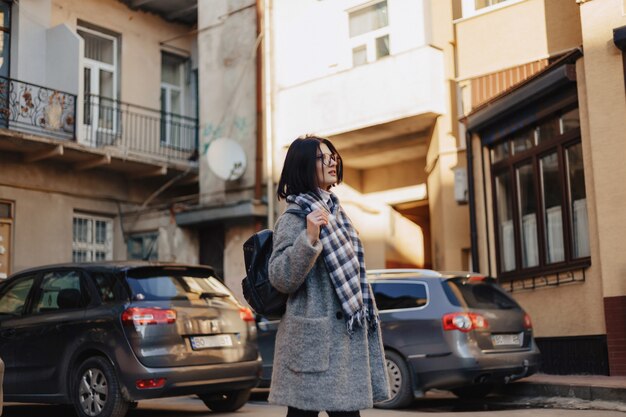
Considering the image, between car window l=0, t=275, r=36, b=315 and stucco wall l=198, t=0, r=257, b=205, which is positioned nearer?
car window l=0, t=275, r=36, b=315

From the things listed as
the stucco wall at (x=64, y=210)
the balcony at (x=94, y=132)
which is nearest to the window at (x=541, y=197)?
the stucco wall at (x=64, y=210)

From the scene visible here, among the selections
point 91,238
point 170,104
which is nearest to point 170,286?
point 91,238

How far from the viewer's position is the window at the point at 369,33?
1818 cm

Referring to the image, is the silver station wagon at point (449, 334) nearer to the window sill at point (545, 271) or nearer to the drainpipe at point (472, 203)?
the window sill at point (545, 271)

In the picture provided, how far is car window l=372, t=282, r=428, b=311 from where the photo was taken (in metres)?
10.8

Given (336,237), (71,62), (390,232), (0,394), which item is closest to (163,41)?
(71,62)

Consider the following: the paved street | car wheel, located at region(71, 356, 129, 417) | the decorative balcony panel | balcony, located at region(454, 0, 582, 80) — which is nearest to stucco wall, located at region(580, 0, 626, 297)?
balcony, located at region(454, 0, 582, 80)

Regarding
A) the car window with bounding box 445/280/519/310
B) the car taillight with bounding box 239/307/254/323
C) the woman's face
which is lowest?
the car taillight with bounding box 239/307/254/323

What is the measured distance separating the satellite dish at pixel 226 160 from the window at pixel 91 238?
345 centimetres

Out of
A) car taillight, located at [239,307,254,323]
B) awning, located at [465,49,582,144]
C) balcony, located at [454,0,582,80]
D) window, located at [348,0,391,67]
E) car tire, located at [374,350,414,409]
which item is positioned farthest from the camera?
window, located at [348,0,391,67]

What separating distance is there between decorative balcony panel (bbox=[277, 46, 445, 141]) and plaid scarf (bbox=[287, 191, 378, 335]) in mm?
13000

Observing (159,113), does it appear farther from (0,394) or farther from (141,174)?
(0,394)

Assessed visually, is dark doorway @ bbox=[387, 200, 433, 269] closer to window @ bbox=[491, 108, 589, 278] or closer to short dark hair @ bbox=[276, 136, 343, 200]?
window @ bbox=[491, 108, 589, 278]

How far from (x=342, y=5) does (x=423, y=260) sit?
625 cm
